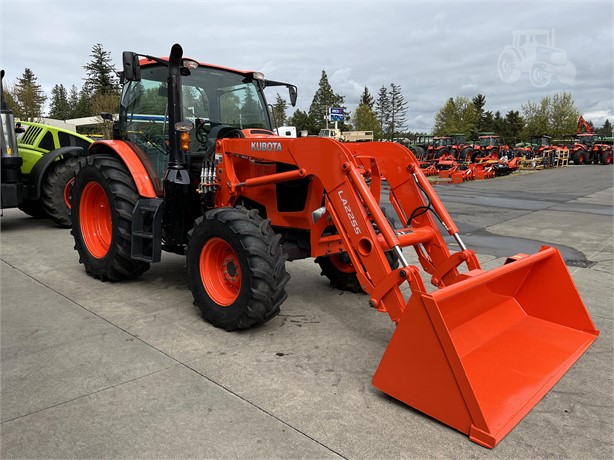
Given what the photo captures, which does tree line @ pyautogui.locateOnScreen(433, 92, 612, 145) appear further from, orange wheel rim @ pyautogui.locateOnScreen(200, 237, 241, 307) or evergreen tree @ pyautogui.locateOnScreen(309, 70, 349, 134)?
orange wheel rim @ pyautogui.locateOnScreen(200, 237, 241, 307)

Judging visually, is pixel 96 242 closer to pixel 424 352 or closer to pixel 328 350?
pixel 328 350

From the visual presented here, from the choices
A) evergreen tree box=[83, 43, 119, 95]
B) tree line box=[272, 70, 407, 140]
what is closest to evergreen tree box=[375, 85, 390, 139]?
tree line box=[272, 70, 407, 140]

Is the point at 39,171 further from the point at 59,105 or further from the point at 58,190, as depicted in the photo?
the point at 59,105

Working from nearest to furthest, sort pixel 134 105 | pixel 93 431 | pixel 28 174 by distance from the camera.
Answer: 1. pixel 93 431
2. pixel 134 105
3. pixel 28 174

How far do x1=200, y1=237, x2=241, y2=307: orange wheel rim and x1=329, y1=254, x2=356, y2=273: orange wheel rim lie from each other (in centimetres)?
132

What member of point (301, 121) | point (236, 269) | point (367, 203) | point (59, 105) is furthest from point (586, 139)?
point (59, 105)

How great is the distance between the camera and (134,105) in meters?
5.48

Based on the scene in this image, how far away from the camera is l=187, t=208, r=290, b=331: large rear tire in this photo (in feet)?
12.3

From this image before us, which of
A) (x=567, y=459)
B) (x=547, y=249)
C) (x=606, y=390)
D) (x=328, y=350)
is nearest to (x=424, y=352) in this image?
(x=567, y=459)

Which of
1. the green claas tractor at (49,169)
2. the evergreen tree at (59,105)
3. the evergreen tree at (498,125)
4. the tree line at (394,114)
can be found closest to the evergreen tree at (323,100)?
the tree line at (394,114)

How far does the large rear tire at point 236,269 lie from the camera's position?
12.3ft

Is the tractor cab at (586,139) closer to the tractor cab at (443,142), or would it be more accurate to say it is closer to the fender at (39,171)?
the tractor cab at (443,142)

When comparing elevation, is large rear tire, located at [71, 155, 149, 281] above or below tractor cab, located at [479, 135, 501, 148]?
below

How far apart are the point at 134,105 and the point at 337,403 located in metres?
4.21
